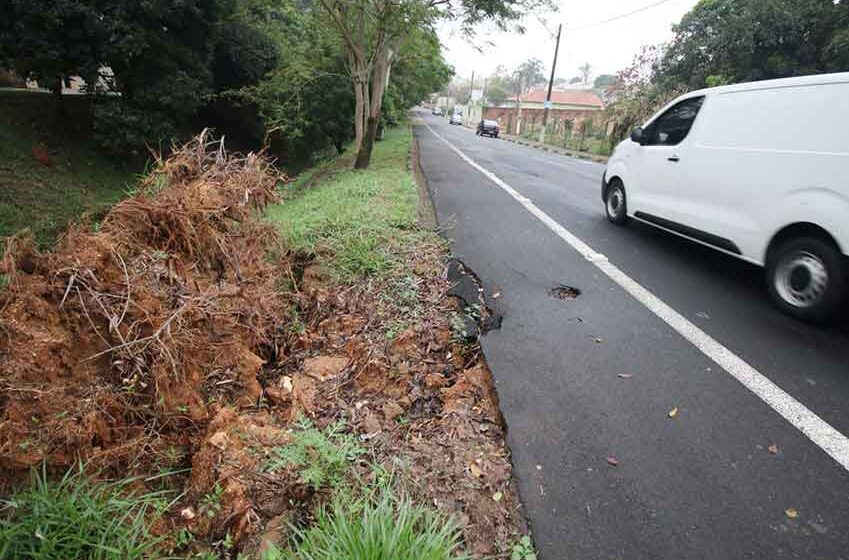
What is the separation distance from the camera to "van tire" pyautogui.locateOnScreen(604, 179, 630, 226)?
21.9ft

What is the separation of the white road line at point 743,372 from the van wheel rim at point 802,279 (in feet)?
3.25

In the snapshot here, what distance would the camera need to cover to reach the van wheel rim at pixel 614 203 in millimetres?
6757

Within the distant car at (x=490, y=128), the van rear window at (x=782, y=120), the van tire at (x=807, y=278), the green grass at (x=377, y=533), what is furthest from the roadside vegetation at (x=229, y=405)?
the distant car at (x=490, y=128)

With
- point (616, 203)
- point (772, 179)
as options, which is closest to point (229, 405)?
point (772, 179)

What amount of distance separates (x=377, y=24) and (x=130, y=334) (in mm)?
9026

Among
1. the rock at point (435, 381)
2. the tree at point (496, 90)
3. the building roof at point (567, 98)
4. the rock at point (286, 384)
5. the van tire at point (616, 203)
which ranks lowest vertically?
the rock at point (286, 384)

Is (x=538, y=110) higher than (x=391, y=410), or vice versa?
(x=538, y=110)

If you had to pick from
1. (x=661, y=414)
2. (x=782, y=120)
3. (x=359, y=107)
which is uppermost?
(x=359, y=107)

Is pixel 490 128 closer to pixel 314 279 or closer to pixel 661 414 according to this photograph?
pixel 314 279

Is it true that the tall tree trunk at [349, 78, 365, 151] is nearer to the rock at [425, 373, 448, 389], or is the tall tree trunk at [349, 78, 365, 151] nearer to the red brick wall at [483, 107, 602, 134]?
the rock at [425, 373, 448, 389]

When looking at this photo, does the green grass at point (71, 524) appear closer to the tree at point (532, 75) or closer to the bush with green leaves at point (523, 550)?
the bush with green leaves at point (523, 550)

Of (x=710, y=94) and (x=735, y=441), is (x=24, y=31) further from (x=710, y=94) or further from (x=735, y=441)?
(x=735, y=441)

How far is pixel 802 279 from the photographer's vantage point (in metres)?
3.98

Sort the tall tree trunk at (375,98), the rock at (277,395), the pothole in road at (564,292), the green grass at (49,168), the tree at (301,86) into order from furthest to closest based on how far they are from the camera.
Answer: the tree at (301,86), the green grass at (49,168), the tall tree trunk at (375,98), the pothole in road at (564,292), the rock at (277,395)
